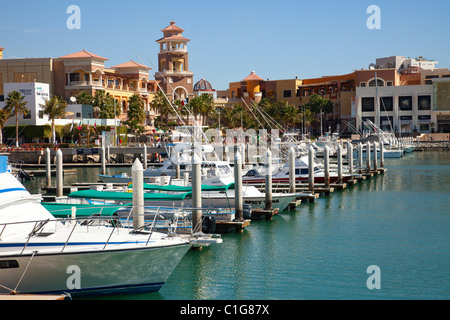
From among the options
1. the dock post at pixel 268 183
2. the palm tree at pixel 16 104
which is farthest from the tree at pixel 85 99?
the dock post at pixel 268 183

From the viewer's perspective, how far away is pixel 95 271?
17.5 meters

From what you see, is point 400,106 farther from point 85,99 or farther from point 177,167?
point 177,167

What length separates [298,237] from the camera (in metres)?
28.0

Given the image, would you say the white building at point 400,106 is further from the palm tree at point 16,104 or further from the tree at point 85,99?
the palm tree at point 16,104

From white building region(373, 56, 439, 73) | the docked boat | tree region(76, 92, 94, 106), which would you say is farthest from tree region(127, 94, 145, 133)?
white building region(373, 56, 439, 73)

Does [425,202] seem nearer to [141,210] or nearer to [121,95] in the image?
[141,210]

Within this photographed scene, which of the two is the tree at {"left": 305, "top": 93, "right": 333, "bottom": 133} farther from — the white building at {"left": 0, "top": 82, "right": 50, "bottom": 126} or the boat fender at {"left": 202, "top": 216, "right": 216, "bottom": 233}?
the boat fender at {"left": 202, "top": 216, "right": 216, "bottom": 233}

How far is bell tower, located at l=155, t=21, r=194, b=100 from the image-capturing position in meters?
121

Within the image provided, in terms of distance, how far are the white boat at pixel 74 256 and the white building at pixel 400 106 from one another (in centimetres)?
11337

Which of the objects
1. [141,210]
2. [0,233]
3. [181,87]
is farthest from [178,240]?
[181,87]

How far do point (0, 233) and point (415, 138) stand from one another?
11450 cm

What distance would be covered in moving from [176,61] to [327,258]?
104 metres
